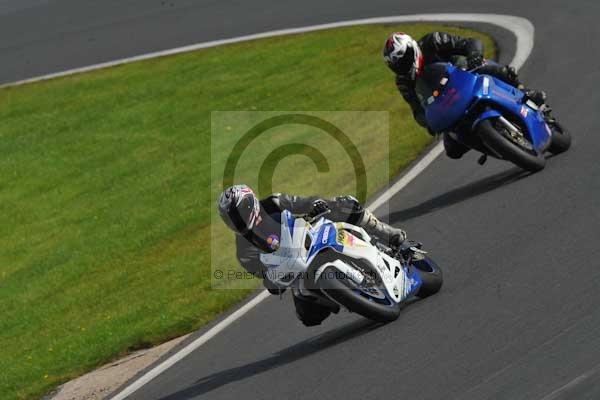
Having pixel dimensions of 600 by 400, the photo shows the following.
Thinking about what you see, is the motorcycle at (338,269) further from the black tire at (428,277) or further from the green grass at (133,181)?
the green grass at (133,181)

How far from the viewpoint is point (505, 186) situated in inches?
435

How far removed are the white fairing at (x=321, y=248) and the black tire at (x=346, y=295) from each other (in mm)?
55

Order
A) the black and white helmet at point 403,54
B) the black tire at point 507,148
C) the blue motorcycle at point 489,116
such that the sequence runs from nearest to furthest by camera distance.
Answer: the black tire at point 507,148, the blue motorcycle at point 489,116, the black and white helmet at point 403,54

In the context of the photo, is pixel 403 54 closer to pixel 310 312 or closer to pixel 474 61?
pixel 474 61

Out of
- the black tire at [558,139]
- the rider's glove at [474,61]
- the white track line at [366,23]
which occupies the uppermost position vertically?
the rider's glove at [474,61]

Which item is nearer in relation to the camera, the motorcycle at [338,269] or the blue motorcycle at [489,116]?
the motorcycle at [338,269]

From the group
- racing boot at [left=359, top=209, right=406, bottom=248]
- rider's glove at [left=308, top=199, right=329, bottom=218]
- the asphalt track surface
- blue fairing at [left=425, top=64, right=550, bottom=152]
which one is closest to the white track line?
the asphalt track surface

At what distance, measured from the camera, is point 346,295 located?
8086 mm

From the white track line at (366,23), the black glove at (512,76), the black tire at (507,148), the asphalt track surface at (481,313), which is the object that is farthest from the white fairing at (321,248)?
the black glove at (512,76)

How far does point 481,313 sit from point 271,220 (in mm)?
1721

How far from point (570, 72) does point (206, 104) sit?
18.5 ft

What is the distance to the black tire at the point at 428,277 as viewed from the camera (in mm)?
8898

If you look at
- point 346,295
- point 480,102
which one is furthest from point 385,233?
point 480,102

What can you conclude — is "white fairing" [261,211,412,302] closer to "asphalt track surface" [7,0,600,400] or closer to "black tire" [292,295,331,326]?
"asphalt track surface" [7,0,600,400]
